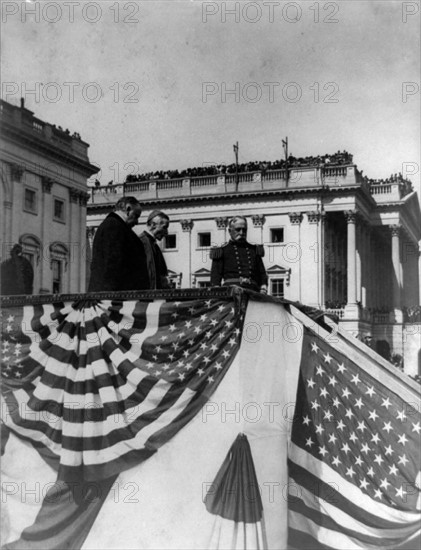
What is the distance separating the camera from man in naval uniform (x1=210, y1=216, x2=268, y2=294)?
659 cm

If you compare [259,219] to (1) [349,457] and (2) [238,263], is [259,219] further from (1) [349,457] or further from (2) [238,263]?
(1) [349,457]

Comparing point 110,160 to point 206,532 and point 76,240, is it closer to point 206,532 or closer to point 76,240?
point 206,532

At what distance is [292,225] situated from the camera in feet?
59.8

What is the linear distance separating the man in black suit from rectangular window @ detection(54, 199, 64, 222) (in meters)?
15.9

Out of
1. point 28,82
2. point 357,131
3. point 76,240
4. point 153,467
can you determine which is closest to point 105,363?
point 153,467

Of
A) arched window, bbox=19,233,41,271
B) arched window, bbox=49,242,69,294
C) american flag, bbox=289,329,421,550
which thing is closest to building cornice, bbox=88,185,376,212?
arched window, bbox=49,242,69,294

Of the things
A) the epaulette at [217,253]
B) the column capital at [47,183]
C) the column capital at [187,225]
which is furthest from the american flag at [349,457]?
the column capital at [47,183]

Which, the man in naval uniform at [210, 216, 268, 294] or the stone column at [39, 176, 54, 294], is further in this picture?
the stone column at [39, 176, 54, 294]

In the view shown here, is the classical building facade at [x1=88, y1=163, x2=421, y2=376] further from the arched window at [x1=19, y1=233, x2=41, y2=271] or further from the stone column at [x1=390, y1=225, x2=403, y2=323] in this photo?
the arched window at [x1=19, y1=233, x2=41, y2=271]

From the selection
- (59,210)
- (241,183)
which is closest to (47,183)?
(59,210)

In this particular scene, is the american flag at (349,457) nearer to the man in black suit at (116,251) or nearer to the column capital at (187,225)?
the man in black suit at (116,251)

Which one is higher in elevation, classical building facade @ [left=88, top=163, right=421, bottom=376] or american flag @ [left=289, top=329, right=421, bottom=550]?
classical building facade @ [left=88, top=163, right=421, bottom=376]

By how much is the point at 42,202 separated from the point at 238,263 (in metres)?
15.5

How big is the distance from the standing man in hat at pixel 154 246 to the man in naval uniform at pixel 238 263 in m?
0.82
